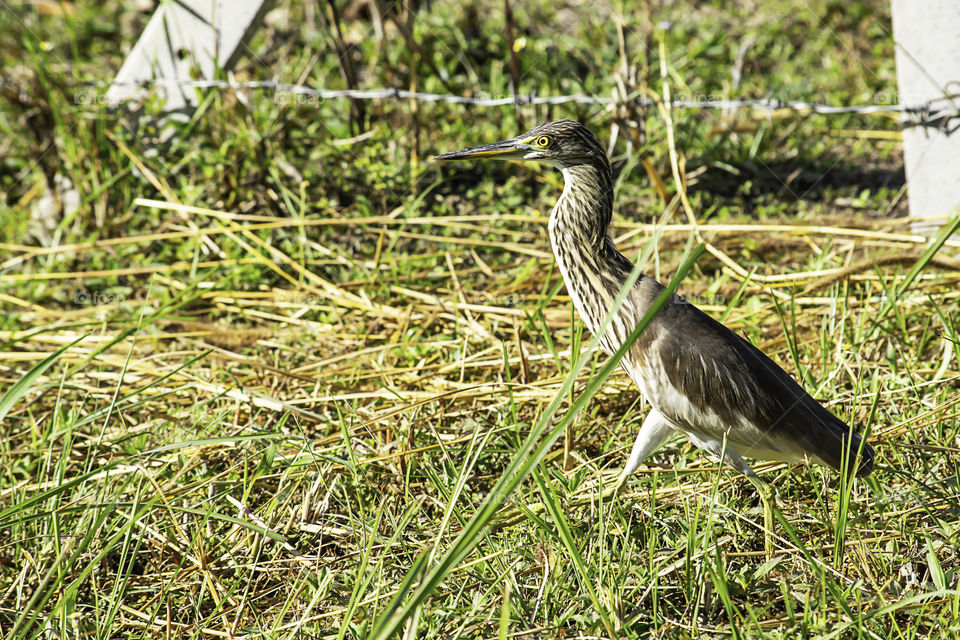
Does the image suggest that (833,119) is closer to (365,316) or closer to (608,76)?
(608,76)

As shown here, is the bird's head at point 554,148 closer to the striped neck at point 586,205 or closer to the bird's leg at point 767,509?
the striped neck at point 586,205

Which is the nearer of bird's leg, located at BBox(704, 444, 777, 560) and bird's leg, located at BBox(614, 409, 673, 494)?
bird's leg, located at BBox(704, 444, 777, 560)

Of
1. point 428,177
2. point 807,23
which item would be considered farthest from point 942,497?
point 807,23

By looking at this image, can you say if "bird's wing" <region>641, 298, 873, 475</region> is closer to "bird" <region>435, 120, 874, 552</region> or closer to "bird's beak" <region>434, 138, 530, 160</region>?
"bird" <region>435, 120, 874, 552</region>

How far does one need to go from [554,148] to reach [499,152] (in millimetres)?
175

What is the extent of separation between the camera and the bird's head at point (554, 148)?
2.70 meters

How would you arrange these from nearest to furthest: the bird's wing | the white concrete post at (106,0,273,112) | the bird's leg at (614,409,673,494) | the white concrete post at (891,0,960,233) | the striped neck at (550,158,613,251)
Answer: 1. the bird's wing
2. the bird's leg at (614,409,673,494)
3. the striped neck at (550,158,613,251)
4. the white concrete post at (891,0,960,233)
5. the white concrete post at (106,0,273,112)

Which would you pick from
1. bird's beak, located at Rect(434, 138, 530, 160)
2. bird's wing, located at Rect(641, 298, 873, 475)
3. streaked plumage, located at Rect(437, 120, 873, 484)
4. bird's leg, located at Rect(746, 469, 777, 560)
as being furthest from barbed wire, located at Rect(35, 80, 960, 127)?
bird's leg, located at Rect(746, 469, 777, 560)

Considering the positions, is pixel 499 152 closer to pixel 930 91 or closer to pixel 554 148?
pixel 554 148

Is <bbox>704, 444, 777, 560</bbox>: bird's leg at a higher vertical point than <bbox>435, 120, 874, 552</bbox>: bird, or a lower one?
lower

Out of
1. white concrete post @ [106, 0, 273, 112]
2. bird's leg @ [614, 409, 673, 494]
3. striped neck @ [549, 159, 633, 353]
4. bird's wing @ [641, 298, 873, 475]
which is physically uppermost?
white concrete post @ [106, 0, 273, 112]

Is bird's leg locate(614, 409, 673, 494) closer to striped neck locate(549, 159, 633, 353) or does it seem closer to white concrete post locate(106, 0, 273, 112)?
striped neck locate(549, 159, 633, 353)

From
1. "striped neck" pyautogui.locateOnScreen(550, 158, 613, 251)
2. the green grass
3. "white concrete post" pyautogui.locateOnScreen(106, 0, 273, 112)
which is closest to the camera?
the green grass

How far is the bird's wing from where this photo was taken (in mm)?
2389
